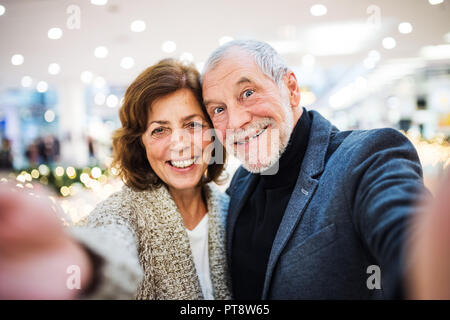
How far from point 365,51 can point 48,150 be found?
9.16 metres

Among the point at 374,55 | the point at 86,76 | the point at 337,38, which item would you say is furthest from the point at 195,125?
the point at 86,76

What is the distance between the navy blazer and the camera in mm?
661

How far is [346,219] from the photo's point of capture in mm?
807

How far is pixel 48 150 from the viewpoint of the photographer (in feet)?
28.2

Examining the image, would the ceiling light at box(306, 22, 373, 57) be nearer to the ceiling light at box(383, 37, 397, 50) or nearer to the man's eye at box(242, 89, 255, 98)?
the ceiling light at box(383, 37, 397, 50)

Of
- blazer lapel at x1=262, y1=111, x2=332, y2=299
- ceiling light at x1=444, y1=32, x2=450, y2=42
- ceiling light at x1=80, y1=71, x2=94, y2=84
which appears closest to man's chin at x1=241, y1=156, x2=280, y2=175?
blazer lapel at x1=262, y1=111, x2=332, y2=299

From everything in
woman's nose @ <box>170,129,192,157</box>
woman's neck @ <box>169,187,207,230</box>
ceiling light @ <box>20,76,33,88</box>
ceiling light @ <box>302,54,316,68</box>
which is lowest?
woman's neck @ <box>169,187,207,230</box>

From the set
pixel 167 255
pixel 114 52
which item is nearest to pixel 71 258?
pixel 167 255

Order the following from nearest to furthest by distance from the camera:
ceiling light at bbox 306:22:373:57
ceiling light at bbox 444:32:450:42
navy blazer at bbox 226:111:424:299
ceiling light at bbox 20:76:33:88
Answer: navy blazer at bbox 226:111:424:299, ceiling light at bbox 306:22:373:57, ceiling light at bbox 444:32:450:42, ceiling light at bbox 20:76:33:88

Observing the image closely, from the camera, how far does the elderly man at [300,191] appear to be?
2.26 ft

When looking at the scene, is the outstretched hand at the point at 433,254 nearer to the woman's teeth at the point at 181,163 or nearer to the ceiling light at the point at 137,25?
the woman's teeth at the point at 181,163

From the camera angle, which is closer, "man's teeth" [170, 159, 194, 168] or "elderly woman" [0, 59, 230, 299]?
"elderly woman" [0, 59, 230, 299]

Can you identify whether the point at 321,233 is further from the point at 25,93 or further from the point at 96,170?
the point at 25,93

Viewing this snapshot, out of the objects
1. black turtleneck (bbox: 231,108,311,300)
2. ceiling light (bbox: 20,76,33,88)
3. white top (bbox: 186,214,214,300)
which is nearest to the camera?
black turtleneck (bbox: 231,108,311,300)
